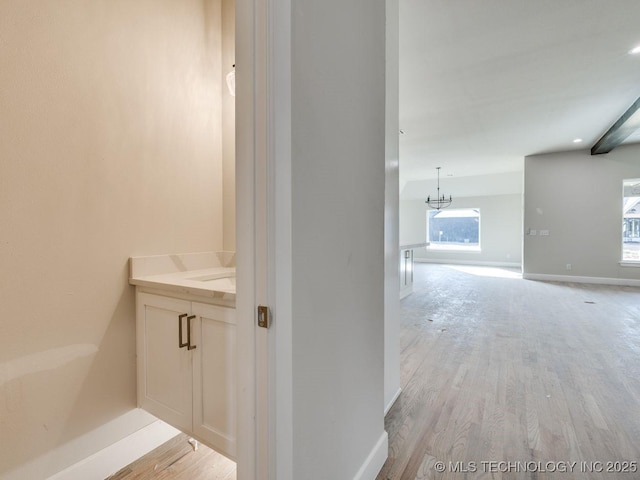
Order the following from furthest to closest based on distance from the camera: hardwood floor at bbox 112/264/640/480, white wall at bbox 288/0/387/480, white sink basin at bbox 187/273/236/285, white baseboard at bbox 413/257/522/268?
white baseboard at bbox 413/257/522/268 → white sink basin at bbox 187/273/236/285 → hardwood floor at bbox 112/264/640/480 → white wall at bbox 288/0/387/480

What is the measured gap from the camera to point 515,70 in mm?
3215

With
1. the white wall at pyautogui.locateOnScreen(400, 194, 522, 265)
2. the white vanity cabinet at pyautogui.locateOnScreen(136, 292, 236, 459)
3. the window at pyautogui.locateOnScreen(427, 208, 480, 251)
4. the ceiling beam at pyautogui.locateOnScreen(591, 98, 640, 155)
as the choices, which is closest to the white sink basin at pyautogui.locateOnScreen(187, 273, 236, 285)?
the white vanity cabinet at pyautogui.locateOnScreen(136, 292, 236, 459)

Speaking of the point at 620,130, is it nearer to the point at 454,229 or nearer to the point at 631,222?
the point at 631,222

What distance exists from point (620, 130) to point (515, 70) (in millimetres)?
3103

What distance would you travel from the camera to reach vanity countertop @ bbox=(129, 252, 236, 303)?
1235 millimetres

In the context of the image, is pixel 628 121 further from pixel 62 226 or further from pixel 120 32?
pixel 62 226

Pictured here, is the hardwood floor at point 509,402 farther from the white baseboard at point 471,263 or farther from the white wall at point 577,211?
the white baseboard at point 471,263

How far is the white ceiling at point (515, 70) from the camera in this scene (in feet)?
7.80

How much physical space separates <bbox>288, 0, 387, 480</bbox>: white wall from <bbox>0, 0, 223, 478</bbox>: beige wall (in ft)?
3.79

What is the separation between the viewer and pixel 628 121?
173 inches

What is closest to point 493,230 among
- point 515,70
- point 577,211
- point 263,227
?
point 577,211

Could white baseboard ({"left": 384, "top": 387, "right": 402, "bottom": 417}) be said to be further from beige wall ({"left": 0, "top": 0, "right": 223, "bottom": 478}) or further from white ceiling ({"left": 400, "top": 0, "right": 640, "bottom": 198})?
white ceiling ({"left": 400, "top": 0, "right": 640, "bottom": 198})

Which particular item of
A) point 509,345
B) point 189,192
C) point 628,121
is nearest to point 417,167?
point 628,121

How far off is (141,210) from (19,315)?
666mm
